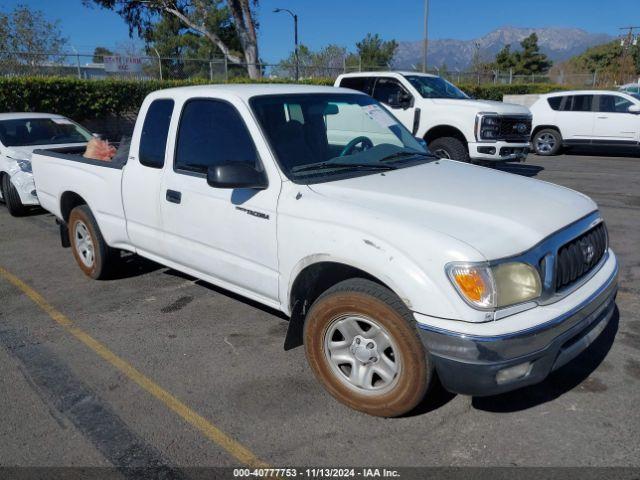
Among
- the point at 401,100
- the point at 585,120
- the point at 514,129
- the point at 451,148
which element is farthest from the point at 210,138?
the point at 585,120

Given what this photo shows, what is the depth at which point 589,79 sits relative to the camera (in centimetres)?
4222

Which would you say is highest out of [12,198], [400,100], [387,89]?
[387,89]

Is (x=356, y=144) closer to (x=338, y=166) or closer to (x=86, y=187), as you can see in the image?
(x=338, y=166)

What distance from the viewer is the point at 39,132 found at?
8.93 metres

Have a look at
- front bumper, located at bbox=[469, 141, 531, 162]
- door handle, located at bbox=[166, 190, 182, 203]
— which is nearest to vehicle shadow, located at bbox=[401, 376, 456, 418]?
door handle, located at bbox=[166, 190, 182, 203]

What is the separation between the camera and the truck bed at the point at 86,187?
15.8 feet

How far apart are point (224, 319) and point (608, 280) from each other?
9.27 ft

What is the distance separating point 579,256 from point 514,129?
7.90 metres

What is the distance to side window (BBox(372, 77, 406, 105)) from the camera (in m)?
10.9

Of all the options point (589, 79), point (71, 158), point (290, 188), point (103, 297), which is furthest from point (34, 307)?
point (589, 79)

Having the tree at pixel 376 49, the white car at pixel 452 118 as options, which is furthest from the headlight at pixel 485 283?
the tree at pixel 376 49

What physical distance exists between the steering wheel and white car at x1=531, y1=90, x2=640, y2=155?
12.7m

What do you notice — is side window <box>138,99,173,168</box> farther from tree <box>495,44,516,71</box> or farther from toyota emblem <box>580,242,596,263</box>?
tree <box>495,44,516,71</box>

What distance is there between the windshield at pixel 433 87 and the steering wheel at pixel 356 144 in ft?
23.4
